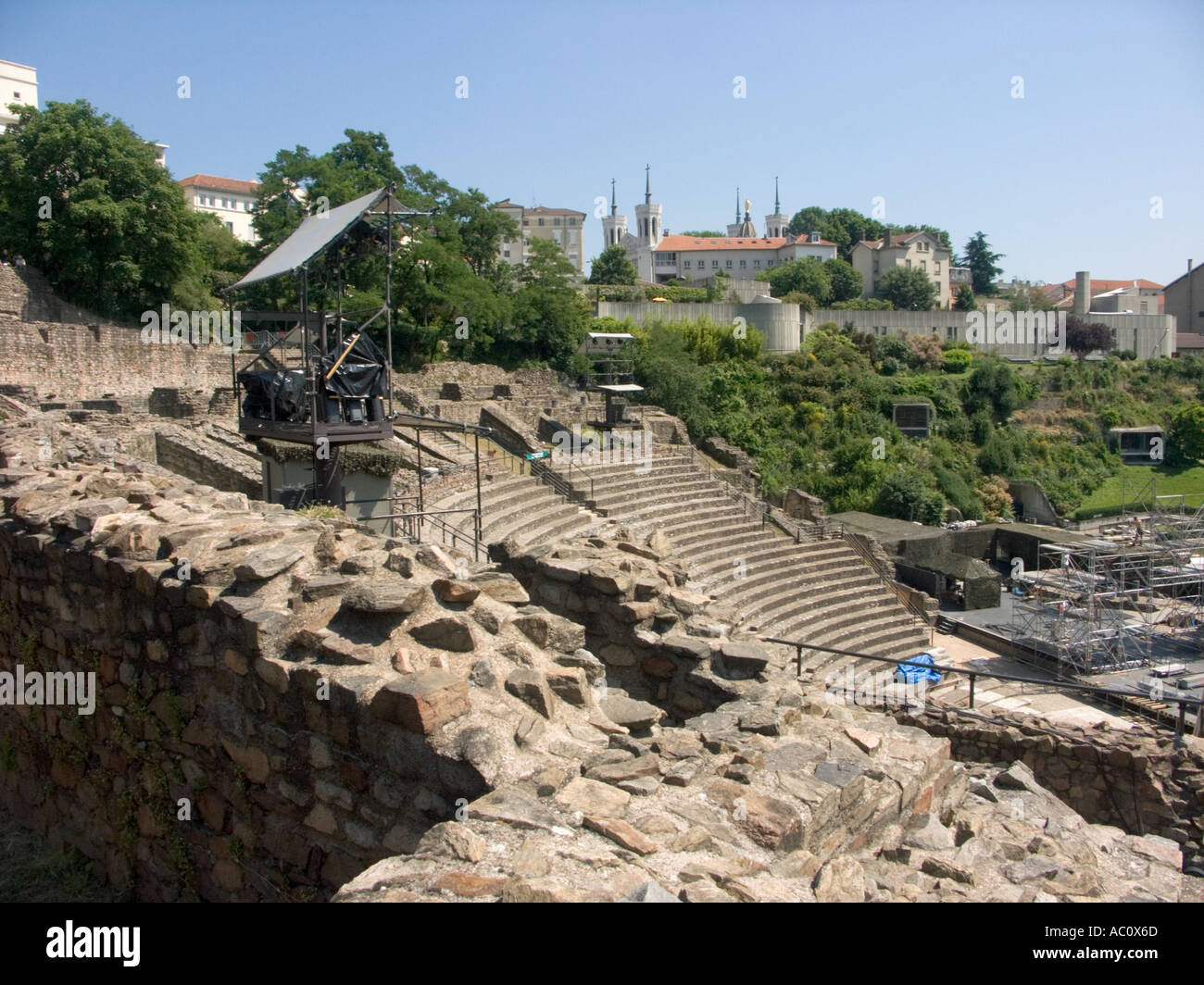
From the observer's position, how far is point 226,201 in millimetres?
65000

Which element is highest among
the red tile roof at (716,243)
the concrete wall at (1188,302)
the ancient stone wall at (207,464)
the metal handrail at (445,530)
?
the red tile roof at (716,243)

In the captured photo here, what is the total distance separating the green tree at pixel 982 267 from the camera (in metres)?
80.3

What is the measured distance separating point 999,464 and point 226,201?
55.7 meters

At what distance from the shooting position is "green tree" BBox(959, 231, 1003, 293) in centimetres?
8031

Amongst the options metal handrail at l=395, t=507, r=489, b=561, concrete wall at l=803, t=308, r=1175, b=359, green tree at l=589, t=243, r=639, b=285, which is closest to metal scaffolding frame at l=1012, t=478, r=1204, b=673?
metal handrail at l=395, t=507, r=489, b=561

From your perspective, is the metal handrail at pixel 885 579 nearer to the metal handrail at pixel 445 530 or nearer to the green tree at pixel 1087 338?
the metal handrail at pixel 445 530

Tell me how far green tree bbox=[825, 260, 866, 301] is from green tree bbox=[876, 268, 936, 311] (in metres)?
2.08

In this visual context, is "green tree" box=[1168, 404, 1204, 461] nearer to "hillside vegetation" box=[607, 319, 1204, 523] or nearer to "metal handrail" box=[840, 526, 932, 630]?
"hillside vegetation" box=[607, 319, 1204, 523]

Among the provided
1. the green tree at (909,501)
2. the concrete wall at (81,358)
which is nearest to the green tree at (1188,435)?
the green tree at (909,501)

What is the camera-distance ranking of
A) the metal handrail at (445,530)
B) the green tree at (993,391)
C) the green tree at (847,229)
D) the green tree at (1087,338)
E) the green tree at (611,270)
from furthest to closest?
the green tree at (847,229)
the green tree at (1087,338)
the green tree at (611,270)
the green tree at (993,391)
the metal handrail at (445,530)

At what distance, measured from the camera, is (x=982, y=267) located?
80.7 m

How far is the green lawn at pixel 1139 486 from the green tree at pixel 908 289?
95.1ft
